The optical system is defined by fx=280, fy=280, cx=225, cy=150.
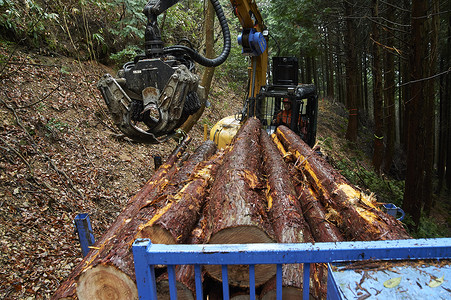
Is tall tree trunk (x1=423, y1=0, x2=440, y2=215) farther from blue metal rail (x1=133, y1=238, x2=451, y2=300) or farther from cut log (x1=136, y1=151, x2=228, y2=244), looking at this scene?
blue metal rail (x1=133, y1=238, x2=451, y2=300)

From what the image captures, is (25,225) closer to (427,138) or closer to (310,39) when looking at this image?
(427,138)

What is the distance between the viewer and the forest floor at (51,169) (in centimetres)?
397

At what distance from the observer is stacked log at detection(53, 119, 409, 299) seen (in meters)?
2.00

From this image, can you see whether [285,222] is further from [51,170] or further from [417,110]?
[417,110]

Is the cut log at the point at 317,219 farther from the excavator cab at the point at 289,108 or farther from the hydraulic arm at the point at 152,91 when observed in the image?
the excavator cab at the point at 289,108

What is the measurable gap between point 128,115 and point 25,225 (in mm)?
2450

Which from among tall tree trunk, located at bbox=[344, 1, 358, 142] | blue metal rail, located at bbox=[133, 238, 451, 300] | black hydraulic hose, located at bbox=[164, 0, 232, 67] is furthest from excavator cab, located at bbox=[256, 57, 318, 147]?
blue metal rail, located at bbox=[133, 238, 451, 300]

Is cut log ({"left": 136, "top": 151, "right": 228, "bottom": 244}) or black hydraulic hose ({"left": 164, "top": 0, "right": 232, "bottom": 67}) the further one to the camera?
black hydraulic hose ({"left": 164, "top": 0, "right": 232, "bottom": 67})

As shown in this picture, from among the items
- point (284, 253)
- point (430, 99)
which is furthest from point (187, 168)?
point (430, 99)

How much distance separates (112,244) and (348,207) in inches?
85.5

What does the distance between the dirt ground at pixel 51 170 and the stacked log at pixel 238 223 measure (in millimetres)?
1740

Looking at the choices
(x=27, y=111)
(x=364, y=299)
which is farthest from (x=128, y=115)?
(x=27, y=111)

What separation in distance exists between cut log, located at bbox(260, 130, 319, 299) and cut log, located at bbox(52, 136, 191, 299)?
1.03 meters

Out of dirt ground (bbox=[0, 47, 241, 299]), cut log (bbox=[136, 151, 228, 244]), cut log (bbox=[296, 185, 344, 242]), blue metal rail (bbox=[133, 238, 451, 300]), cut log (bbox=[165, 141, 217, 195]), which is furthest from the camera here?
dirt ground (bbox=[0, 47, 241, 299])
